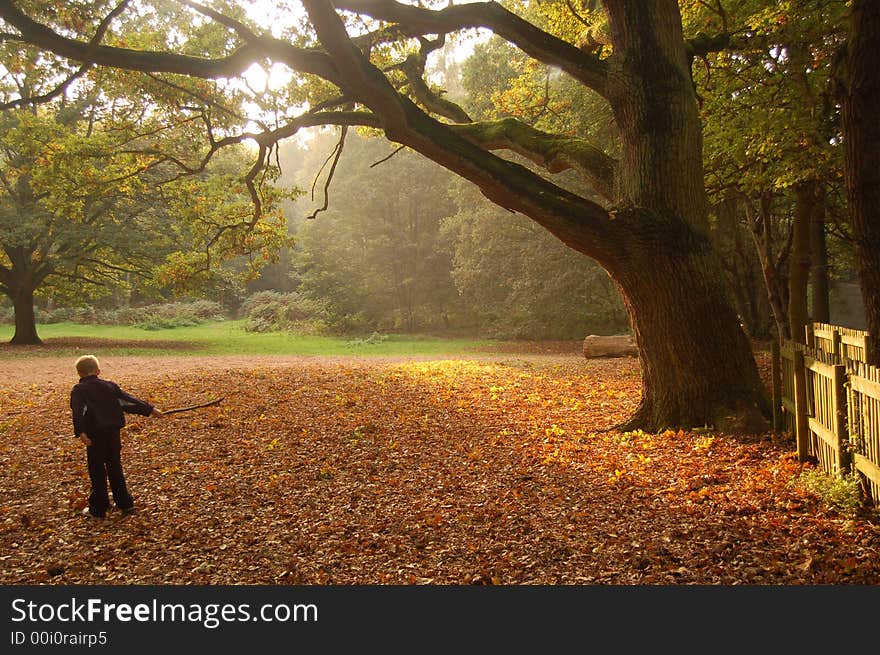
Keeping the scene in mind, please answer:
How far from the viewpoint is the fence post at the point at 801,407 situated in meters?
6.29

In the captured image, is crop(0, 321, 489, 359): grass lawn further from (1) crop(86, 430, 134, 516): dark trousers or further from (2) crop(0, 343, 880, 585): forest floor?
(1) crop(86, 430, 134, 516): dark trousers

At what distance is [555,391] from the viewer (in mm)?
11711

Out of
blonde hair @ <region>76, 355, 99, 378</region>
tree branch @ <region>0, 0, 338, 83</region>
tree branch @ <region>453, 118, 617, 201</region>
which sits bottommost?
blonde hair @ <region>76, 355, 99, 378</region>

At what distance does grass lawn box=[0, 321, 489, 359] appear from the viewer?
24.1 meters

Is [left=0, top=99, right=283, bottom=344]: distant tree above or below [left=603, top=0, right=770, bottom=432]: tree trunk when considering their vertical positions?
above

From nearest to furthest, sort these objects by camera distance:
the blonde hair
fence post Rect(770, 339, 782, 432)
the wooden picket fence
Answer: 1. the wooden picket fence
2. the blonde hair
3. fence post Rect(770, 339, 782, 432)

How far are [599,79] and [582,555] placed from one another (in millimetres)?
6268

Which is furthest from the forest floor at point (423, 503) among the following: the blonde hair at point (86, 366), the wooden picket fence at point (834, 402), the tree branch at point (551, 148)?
the tree branch at point (551, 148)

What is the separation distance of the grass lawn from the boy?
17.7 m

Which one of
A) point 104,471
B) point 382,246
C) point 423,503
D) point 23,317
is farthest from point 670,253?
point 23,317

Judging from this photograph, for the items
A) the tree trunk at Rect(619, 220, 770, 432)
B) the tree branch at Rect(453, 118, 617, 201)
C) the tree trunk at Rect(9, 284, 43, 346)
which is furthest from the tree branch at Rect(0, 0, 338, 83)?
the tree trunk at Rect(9, 284, 43, 346)

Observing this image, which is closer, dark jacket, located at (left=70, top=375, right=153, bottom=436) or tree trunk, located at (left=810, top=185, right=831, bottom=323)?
dark jacket, located at (left=70, top=375, right=153, bottom=436)

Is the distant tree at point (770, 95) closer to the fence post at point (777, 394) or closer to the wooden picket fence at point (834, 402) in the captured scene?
the fence post at point (777, 394)

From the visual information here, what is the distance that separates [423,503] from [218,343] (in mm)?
25127
